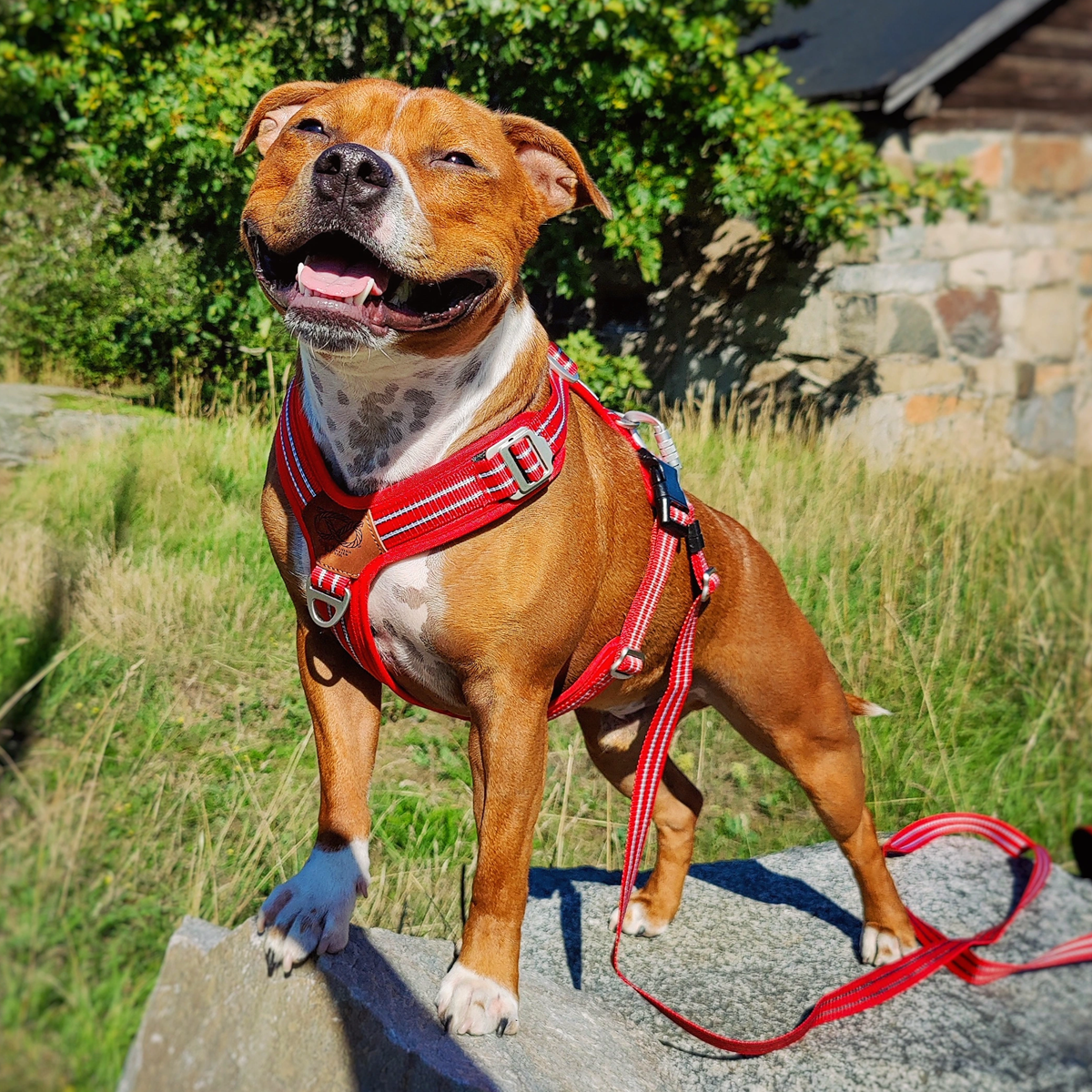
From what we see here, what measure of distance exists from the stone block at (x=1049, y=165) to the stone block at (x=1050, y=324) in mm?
917

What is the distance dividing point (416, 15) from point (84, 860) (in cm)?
586

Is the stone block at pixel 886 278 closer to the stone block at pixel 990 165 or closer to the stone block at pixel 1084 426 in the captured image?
the stone block at pixel 990 165

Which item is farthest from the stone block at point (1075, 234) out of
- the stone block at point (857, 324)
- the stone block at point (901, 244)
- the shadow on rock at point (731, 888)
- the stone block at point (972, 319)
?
the shadow on rock at point (731, 888)

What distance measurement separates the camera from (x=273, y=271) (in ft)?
7.16

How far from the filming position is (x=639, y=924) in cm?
325

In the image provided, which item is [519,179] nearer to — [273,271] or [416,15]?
[273,271]

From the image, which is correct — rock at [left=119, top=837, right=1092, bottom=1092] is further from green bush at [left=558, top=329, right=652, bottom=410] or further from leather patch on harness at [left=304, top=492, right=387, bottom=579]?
green bush at [left=558, top=329, right=652, bottom=410]

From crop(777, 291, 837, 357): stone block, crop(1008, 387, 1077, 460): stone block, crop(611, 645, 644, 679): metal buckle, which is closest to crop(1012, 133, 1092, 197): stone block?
crop(1008, 387, 1077, 460): stone block

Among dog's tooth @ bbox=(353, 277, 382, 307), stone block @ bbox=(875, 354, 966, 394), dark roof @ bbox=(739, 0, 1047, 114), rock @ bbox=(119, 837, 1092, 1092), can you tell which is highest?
dark roof @ bbox=(739, 0, 1047, 114)

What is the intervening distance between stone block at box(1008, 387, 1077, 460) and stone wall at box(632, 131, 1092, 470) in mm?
19

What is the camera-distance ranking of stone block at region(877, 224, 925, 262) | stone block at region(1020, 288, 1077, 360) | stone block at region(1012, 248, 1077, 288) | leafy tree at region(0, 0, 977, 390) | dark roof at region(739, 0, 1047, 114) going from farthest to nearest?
stone block at region(1020, 288, 1077, 360) < stone block at region(1012, 248, 1077, 288) < stone block at region(877, 224, 925, 262) < dark roof at region(739, 0, 1047, 114) < leafy tree at region(0, 0, 977, 390)

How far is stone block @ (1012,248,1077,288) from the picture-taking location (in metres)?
9.52

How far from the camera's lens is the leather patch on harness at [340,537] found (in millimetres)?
2184

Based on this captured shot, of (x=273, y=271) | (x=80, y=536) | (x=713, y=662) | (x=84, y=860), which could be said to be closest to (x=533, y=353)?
(x=273, y=271)
